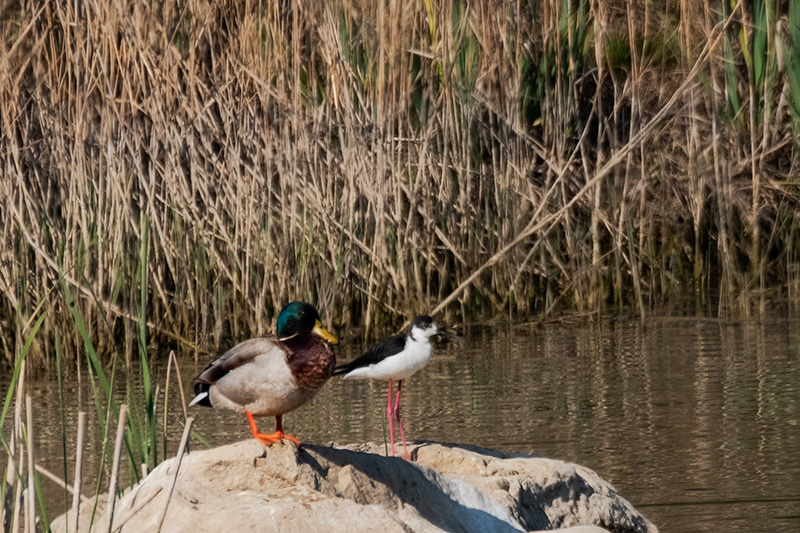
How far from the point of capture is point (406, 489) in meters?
4.22

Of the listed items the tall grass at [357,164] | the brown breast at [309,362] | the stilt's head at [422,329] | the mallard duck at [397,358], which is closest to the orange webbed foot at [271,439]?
the brown breast at [309,362]

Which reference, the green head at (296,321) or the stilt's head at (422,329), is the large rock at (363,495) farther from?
the stilt's head at (422,329)

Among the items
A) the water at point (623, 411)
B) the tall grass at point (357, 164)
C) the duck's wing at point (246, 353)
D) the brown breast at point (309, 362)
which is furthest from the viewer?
the tall grass at point (357, 164)

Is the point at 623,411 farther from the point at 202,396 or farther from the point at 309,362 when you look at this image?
the point at 309,362

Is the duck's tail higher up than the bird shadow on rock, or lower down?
higher up

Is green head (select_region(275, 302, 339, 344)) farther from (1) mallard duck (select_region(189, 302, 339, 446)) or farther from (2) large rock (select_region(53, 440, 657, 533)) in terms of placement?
(2) large rock (select_region(53, 440, 657, 533))

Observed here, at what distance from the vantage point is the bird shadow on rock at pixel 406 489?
13.2ft

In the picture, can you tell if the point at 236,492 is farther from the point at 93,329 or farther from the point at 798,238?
the point at 798,238

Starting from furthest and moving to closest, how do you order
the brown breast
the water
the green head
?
1. the water
2. the green head
3. the brown breast

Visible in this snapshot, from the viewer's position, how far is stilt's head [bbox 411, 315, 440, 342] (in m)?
5.71

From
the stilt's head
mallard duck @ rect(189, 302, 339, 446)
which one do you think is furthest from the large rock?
the stilt's head

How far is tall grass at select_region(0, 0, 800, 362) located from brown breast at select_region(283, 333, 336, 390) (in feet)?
12.6

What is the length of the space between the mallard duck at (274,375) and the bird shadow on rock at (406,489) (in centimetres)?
17

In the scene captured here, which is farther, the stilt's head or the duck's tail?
the stilt's head
